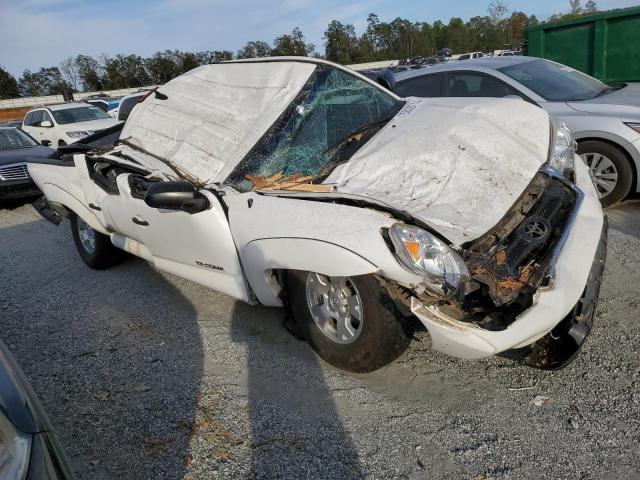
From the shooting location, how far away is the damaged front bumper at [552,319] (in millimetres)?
2352

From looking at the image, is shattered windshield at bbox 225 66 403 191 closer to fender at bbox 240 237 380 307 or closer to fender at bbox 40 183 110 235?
fender at bbox 240 237 380 307

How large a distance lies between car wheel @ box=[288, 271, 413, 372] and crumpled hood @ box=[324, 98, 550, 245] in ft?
1.64

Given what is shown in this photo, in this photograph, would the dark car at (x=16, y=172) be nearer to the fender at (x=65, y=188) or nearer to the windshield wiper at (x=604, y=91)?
the fender at (x=65, y=188)

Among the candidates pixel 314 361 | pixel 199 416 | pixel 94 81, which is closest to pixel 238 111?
pixel 314 361

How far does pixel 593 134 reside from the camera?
17.4 ft

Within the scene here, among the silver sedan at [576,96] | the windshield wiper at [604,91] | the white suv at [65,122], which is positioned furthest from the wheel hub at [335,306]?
the white suv at [65,122]

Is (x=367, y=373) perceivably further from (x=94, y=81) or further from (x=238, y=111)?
(x=94, y=81)

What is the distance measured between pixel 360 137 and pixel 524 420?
213 cm

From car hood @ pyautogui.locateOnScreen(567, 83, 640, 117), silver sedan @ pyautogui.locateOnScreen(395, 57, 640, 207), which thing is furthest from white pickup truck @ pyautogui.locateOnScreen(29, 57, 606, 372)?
car hood @ pyautogui.locateOnScreen(567, 83, 640, 117)

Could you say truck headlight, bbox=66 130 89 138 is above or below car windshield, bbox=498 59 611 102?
below

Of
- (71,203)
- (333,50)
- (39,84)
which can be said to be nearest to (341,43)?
(333,50)

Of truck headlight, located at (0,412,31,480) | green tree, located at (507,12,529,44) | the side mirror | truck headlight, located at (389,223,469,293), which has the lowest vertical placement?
green tree, located at (507,12,529,44)

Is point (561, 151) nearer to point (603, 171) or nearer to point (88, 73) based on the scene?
point (603, 171)

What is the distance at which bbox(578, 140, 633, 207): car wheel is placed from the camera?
5223mm
